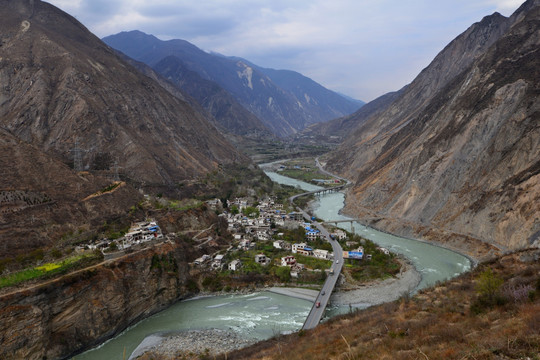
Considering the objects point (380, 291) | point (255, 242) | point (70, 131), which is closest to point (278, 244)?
point (255, 242)

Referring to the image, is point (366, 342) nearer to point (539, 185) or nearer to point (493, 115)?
point (539, 185)

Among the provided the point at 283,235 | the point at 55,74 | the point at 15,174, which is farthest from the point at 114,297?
the point at 55,74

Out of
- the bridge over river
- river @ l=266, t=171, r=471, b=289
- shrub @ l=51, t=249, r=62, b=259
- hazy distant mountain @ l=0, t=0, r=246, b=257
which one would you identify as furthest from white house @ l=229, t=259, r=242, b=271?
river @ l=266, t=171, r=471, b=289

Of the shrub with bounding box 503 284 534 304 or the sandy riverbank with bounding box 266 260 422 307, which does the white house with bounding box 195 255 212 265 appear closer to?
the sandy riverbank with bounding box 266 260 422 307

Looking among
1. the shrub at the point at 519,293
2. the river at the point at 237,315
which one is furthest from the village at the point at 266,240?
the shrub at the point at 519,293

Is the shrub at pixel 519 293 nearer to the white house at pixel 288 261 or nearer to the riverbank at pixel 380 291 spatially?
the riverbank at pixel 380 291
